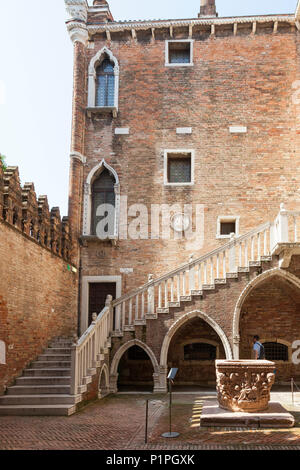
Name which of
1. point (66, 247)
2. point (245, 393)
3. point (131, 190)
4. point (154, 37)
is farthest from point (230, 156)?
point (245, 393)

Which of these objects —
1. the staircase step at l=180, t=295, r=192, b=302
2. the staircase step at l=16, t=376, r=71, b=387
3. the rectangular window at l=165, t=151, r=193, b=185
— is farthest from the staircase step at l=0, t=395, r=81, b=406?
the rectangular window at l=165, t=151, r=193, b=185

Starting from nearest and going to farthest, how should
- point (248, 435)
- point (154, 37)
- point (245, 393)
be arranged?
point (248, 435), point (245, 393), point (154, 37)

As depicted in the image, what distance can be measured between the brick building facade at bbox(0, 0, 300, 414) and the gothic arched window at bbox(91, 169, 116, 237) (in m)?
0.04

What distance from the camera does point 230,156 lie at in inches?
629

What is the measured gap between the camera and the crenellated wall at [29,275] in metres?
10.3

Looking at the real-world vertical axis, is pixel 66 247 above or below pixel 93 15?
below

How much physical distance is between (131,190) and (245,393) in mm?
8734

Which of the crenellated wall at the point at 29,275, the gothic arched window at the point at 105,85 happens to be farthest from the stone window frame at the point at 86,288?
the gothic arched window at the point at 105,85

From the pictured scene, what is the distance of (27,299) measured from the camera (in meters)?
11.4

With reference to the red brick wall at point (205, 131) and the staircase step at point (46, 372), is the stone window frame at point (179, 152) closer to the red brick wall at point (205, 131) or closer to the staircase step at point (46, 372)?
the red brick wall at point (205, 131)

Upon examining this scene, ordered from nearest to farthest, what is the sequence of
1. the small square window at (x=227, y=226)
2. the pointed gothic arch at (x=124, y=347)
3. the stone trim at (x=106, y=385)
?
the stone trim at (x=106, y=385) < the pointed gothic arch at (x=124, y=347) < the small square window at (x=227, y=226)

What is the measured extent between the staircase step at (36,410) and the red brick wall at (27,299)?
659mm

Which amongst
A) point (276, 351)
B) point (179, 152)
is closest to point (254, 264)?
point (276, 351)
